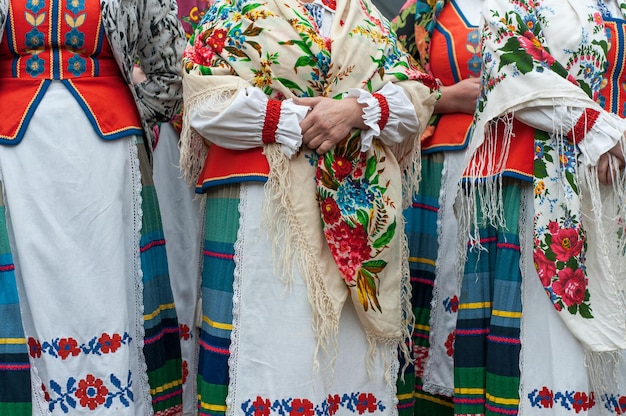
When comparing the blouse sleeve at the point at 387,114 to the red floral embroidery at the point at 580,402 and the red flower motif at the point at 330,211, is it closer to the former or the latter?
the red flower motif at the point at 330,211

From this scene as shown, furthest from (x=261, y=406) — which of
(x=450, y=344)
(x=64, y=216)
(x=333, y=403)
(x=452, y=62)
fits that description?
(x=452, y=62)

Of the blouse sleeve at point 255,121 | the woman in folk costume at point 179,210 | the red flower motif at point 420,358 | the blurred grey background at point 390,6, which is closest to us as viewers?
the blouse sleeve at point 255,121

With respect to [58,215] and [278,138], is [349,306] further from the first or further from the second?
[58,215]

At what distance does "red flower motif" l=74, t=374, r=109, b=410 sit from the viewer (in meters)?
3.02

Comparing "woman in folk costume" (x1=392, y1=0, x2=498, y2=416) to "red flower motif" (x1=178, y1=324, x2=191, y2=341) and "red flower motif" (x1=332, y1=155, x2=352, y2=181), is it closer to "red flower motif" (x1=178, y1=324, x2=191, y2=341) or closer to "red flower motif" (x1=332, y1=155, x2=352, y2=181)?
"red flower motif" (x1=332, y1=155, x2=352, y2=181)

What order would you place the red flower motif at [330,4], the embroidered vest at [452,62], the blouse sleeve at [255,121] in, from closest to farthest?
the blouse sleeve at [255,121] < the red flower motif at [330,4] < the embroidered vest at [452,62]

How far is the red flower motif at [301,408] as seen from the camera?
2.94 metres

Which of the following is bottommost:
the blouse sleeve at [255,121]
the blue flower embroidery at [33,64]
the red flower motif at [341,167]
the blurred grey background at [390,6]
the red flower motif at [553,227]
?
the red flower motif at [553,227]

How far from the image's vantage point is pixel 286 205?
117 inches

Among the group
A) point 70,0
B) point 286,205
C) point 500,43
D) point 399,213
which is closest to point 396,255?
point 399,213

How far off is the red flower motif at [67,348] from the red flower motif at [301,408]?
720 millimetres

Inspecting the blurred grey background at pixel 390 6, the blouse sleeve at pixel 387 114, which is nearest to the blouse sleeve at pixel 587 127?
the blouse sleeve at pixel 387 114

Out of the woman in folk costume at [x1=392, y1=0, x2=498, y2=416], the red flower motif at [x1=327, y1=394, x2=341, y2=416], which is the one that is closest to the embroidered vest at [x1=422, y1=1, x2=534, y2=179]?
the woman in folk costume at [x1=392, y1=0, x2=498, y2=416]

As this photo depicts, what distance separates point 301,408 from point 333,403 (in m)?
0.17
